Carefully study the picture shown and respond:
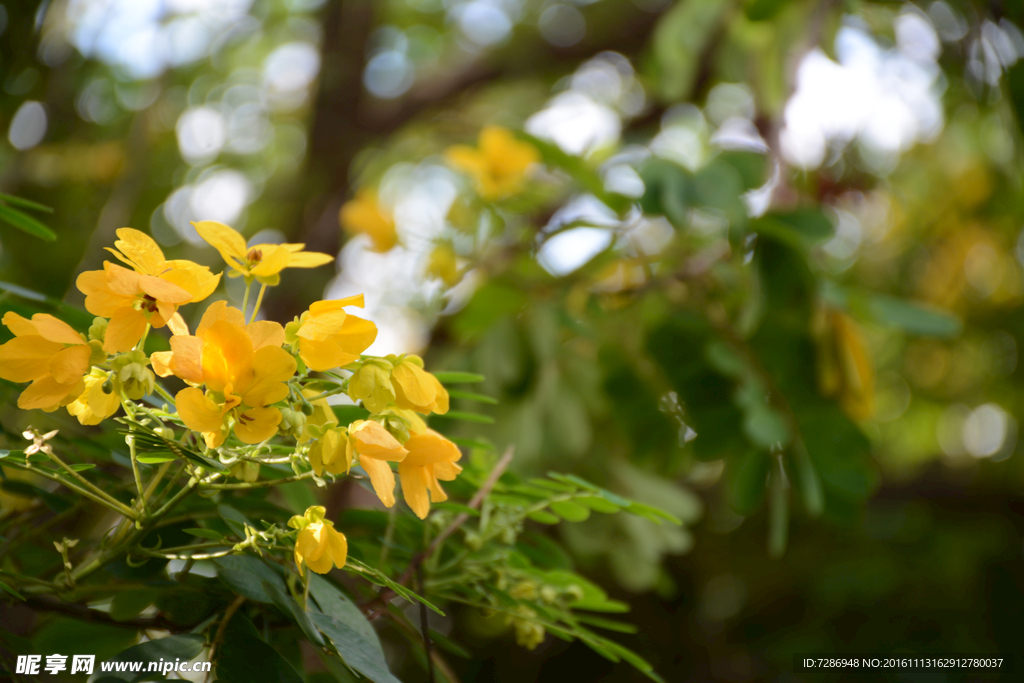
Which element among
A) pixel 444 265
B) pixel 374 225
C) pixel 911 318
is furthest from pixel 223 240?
pixel 911 318

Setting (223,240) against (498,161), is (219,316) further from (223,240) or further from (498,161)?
(498,161)

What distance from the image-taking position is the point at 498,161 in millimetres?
952

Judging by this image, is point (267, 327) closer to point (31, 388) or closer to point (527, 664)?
point (31, 388)

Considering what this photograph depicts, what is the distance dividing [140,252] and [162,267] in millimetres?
12

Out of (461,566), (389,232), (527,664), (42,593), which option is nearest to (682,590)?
(527,664)

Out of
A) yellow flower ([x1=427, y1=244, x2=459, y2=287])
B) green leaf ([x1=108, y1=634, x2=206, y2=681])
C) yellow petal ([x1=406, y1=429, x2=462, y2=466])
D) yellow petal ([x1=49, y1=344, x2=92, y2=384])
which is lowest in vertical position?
yellow flower ([x1=427, y1=244, x2=459, y2=287])

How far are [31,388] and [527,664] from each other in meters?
1.90

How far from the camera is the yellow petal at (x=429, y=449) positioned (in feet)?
1.05

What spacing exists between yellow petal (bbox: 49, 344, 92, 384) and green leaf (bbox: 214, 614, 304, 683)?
0.15 m

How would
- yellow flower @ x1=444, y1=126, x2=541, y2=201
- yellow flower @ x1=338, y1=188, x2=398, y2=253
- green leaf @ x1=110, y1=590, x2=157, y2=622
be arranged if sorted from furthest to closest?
yellow flower @ x1=338, y1=188, x2=398, y2=253, yellow flower @ x1=444, y1=126, x2=541, y2=201, green leaf @ x1=110, y1=590, x2=157, y2=622

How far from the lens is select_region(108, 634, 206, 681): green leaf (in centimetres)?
32

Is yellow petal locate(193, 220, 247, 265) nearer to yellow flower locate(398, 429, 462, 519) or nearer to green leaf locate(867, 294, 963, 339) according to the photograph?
yellow flower locate(398, 429, 462, 519)

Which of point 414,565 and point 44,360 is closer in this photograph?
point 44,360

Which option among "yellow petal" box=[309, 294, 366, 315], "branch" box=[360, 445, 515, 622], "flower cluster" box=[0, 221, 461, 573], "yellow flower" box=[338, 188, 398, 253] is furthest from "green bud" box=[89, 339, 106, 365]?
"yellow flower" box=[338, 188, 398, 253]
